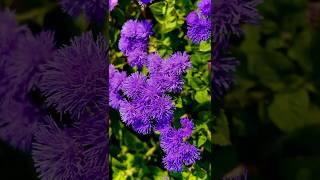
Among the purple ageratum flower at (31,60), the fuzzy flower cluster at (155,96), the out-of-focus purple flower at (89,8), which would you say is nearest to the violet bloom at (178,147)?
the fuzzy flower cluster at (155,96)

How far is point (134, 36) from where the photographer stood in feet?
3.01

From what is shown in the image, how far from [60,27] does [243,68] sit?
44cm

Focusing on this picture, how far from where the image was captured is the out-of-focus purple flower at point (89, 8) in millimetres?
986

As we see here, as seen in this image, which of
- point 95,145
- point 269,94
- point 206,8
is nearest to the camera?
point 206,8

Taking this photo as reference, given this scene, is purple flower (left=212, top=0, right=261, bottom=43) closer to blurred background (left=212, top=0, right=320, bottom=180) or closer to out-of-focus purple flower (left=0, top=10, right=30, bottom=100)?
blurred background (left=212, top=0, right=320, bottom=180)

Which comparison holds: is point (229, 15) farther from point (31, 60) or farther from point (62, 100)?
point (31, 60)

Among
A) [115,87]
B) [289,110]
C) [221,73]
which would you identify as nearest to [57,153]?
[115,87]

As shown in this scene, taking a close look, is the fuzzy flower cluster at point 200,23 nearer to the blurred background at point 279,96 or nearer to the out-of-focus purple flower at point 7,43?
the blurred background at point 279,96

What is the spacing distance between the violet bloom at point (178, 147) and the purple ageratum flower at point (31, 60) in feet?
1.33

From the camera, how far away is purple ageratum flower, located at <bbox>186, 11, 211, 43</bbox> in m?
0.87

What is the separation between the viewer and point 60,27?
122 cm

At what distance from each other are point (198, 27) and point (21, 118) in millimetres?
532

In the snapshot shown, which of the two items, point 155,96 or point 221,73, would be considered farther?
point 221,73

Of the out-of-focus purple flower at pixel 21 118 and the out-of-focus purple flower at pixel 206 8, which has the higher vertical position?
the out-of-focus purple flower at pixel 206 8
